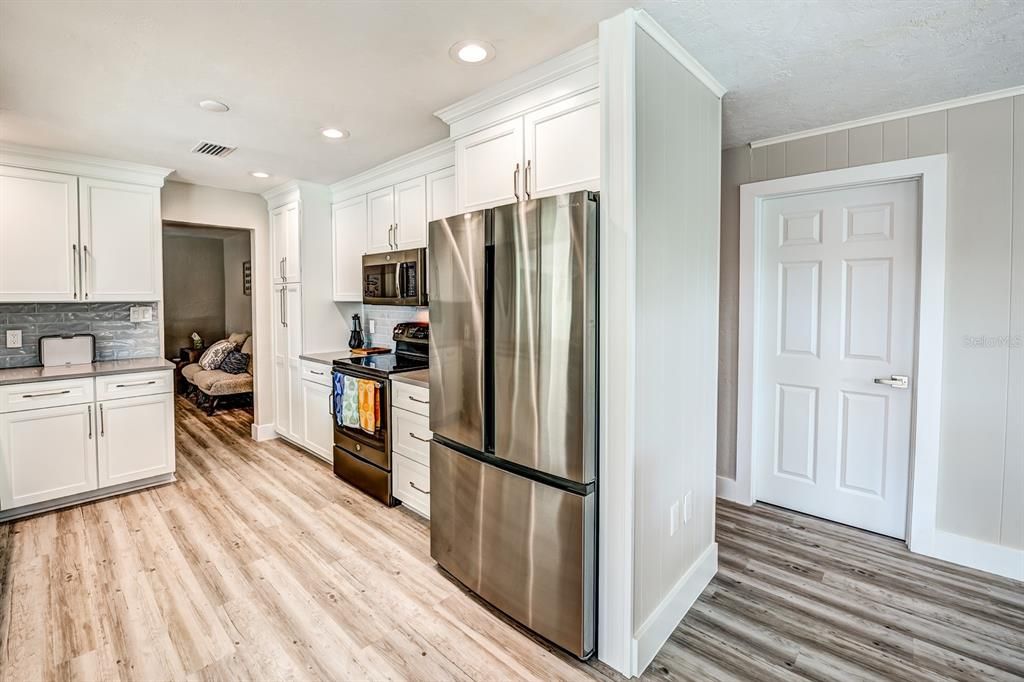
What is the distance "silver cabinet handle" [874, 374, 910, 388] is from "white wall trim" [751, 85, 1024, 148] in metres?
1.45

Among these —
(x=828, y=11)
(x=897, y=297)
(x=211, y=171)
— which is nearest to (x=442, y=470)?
(x=828, y=11)

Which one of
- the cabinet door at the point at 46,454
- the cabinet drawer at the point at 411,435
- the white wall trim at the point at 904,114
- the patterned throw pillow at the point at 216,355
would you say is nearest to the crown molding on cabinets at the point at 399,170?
the cabinet drawer at the point at 411,435

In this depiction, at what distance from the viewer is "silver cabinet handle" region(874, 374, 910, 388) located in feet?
9.23

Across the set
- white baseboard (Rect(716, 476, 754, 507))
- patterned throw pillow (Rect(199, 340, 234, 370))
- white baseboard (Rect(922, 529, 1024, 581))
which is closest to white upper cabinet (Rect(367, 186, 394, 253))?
white baseboard (Rect(716, 476, 754, 507))

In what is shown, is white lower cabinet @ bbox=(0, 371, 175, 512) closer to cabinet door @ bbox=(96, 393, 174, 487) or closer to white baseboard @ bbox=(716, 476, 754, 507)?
cabinet door @ bbox=(96, 393, 174, 487)

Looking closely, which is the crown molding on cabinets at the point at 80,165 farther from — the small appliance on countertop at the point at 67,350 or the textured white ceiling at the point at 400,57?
the small appliance on countertop at the point at 67,350

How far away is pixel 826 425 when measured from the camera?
3127mm

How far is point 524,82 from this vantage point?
2.25 m

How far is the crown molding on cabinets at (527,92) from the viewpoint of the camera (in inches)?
79.5

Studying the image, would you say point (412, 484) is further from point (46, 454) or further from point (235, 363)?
point (235, 363)

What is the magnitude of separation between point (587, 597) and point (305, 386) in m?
3.35

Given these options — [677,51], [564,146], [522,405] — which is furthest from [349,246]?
[677,51]

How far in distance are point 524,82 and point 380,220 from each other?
205 centimetres

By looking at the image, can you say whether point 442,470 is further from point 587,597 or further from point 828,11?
point 828,11
